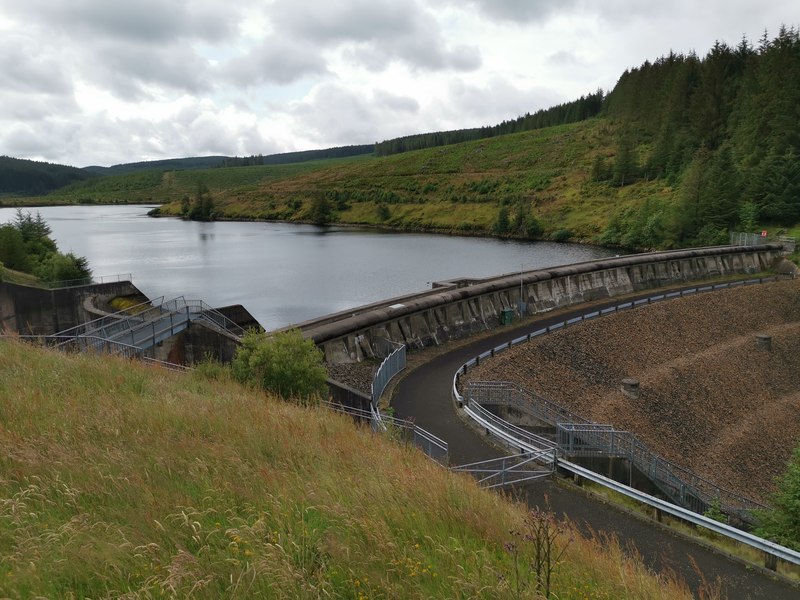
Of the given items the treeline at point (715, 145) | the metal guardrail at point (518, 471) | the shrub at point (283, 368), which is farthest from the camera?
the treeline at point (715, 145)

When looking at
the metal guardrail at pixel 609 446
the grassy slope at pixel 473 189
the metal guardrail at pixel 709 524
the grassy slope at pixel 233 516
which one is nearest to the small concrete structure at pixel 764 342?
the metal guardrail at pixel 609 446

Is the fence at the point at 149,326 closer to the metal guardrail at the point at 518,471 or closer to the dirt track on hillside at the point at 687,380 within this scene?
the dirt track on hillside at the point at 687,380

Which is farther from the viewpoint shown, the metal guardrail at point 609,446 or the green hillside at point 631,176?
the green hillside at point 631,176

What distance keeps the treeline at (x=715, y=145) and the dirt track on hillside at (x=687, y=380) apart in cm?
3537

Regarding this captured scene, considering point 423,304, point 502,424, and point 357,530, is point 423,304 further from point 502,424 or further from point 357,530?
point 357,530

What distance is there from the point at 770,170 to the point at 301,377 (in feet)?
237

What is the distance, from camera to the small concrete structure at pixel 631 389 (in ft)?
87.5

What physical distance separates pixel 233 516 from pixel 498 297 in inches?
1178

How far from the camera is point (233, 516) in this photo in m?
5.48

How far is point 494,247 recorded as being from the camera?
88750 mm

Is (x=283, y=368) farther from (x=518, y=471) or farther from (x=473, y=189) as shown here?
(x=473, y=189)

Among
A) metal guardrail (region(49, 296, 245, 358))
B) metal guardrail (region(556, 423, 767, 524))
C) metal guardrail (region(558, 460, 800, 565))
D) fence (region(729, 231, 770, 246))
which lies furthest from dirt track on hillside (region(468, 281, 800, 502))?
fence (region(729, 231, 770, 246))

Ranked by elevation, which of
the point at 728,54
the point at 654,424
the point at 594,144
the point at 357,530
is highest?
the point at 728,54

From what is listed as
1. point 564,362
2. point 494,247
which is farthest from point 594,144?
point 564,362
